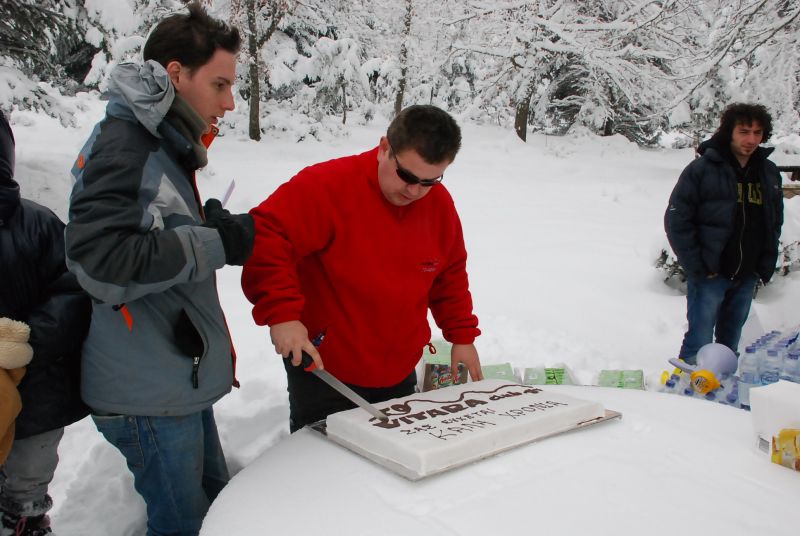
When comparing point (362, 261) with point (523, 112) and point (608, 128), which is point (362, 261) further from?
point (608, 128)

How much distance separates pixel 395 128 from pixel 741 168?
308cm

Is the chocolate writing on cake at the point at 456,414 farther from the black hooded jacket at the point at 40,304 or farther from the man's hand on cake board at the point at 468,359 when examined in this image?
the black hooded jacket at the point at 40,304

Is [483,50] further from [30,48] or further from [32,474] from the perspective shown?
[32,474]

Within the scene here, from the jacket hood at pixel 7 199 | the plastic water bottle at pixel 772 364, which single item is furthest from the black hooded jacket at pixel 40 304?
the plastic water bottle at pixel 772 364

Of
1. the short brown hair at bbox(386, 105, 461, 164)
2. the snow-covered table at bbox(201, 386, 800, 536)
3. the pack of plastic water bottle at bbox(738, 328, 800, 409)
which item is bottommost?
the pack of plastic water bottle at bbox(738, 328, 800, 409)

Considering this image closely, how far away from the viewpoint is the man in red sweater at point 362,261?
185cm

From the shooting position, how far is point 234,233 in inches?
64.5

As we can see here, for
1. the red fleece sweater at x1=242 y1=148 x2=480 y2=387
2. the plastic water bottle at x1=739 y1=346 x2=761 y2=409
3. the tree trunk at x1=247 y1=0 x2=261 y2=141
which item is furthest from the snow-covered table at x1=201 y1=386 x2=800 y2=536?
the tree trunk at x1=247 y1=0 x2=261 y2=141

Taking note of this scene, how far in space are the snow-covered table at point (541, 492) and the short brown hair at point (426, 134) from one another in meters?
0.89

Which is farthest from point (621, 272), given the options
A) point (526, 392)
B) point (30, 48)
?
point (30, 48)

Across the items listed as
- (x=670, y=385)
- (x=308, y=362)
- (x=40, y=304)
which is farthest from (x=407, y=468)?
(x=670, y=385)

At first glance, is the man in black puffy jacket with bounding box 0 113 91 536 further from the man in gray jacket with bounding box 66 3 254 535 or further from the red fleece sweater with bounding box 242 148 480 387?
the red fleece sweater with bounding box 242 148 480 387

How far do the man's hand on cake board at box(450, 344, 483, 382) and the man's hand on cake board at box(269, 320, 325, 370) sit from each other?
2.34ft

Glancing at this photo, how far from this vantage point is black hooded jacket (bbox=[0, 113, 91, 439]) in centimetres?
181
